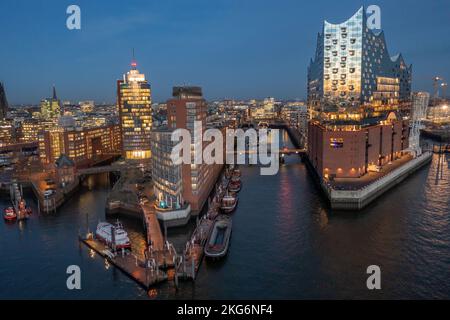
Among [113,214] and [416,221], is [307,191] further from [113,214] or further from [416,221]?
[113,214]

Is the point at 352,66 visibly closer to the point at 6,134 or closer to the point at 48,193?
the point at 48,193

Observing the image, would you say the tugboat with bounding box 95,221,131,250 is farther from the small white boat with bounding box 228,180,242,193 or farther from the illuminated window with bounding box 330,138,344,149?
the illuminated window with bounding box 330,138,344,149

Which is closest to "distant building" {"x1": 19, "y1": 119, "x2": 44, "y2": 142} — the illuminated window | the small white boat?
the small white boat

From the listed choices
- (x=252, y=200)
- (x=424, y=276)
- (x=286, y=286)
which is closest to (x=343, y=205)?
(x=252, y=200)

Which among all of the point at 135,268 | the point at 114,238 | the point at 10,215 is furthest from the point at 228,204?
the point at 10,215

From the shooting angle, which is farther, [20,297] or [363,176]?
[363,176]
